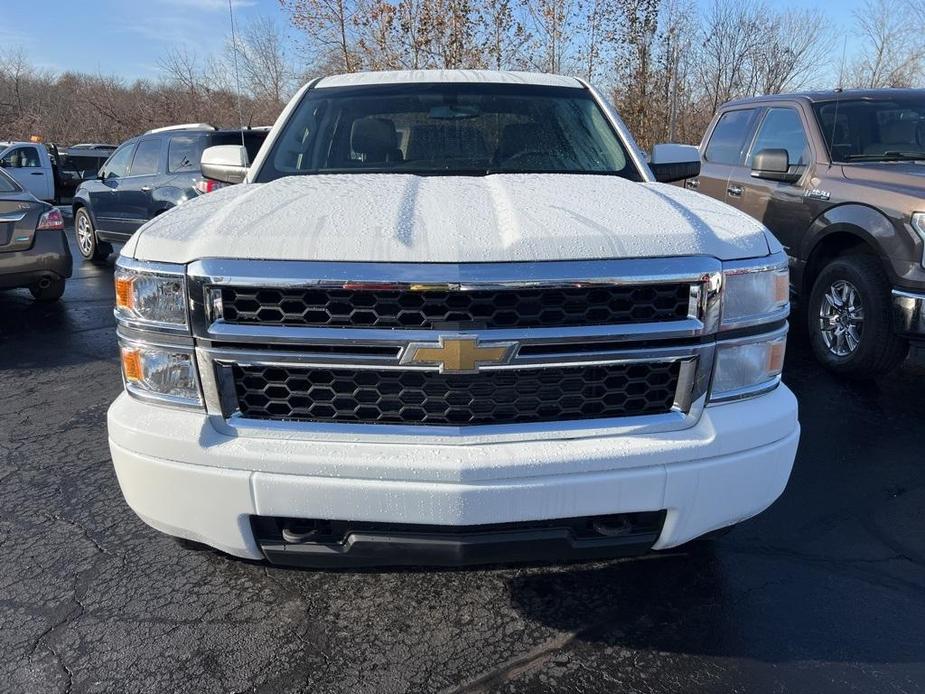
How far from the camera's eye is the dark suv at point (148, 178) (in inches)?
354

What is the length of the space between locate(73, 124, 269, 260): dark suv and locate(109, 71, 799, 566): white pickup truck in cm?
678

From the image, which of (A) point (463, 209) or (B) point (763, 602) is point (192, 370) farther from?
(B) point (763, 602)

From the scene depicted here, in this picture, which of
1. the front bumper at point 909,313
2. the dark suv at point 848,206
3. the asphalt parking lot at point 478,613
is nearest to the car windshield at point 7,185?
the asphalt parking lot at point 478,613

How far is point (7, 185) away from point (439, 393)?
6.91m

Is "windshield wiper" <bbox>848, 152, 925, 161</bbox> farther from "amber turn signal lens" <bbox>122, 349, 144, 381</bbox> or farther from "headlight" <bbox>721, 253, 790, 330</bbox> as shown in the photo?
"amber turn signal lens" <bbox>122, 349, 144, 381</bbox>

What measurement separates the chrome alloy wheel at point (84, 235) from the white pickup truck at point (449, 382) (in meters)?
9.91

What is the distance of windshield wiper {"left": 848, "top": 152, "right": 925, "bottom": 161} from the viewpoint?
5.06 meters

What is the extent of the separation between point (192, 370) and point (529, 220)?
1.07 metres

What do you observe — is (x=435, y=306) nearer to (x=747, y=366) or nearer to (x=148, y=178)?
(x=747, y=366)

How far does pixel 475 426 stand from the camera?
6.46 feet

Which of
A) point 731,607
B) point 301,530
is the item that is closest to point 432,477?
point 301,530

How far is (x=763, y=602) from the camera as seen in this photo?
2463 millimetres

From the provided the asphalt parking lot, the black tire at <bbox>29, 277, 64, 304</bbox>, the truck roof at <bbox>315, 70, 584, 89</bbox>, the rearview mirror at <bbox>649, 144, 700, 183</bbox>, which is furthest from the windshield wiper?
the black tire at <bbox>29, 277, 64, 304</bbox>

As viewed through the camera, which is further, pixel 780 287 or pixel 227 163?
pixel 227 163
